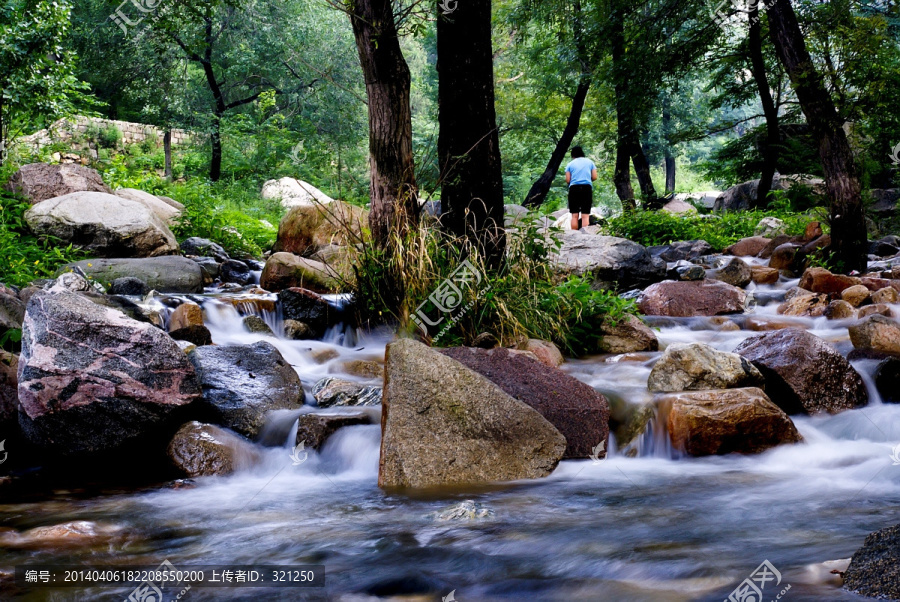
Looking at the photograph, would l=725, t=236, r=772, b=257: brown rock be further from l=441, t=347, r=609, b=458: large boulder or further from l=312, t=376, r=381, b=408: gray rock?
l=312, t=376, r=381, b=408: gray rock

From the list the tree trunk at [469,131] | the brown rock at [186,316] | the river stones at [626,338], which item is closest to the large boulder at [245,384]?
the brown rock at [186,316]

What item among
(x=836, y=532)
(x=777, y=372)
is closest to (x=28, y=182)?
(x=777, y=372)

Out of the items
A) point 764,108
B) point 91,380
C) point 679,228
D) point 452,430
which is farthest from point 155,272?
point 764,108

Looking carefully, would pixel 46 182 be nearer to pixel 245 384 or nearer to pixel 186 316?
pixel 186 316

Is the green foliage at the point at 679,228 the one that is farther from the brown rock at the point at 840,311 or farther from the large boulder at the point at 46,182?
the large boulder at the point at 46,182

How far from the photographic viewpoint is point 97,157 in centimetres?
2173

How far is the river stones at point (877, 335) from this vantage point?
246 inches

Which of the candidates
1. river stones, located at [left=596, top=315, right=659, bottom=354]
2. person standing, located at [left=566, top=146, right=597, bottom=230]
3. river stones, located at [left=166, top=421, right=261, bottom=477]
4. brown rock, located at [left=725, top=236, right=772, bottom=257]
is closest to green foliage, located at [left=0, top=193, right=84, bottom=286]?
river stones, located at [left=166, top=421, right=261, bottom=477]

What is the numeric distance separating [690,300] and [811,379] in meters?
3.66

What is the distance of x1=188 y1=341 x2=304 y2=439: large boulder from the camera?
511 centimetres

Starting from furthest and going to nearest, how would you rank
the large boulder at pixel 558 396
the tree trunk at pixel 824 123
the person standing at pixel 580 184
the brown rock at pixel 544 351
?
the person standing at pixel 580 184 < the tree trunk at pixel 824 123 < the brown rock at pixel 544 351 < the large boulder at pixel 558 396

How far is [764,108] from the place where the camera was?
16344 millimetres

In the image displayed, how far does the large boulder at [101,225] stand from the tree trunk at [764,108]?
37.0 feet

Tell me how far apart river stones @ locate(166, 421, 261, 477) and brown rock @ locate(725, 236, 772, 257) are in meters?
10.6
